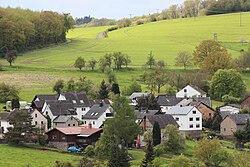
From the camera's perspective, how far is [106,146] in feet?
169

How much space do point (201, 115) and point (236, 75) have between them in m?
21.1

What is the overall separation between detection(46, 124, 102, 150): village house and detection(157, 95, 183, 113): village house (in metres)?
19.8

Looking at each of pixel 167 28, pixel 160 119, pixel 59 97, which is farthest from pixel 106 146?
pixel 167 28

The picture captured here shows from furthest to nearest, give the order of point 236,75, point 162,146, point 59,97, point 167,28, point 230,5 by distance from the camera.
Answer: point 230,5 < point 167,28 < point 236,75 < point 59,97 < point 162,146

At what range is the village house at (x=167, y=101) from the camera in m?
78.1

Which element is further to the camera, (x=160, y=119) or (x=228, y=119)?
(x=228, y=119)

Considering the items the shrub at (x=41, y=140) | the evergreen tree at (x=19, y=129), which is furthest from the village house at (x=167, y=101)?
the evergreen tree at (x=19, y=129)

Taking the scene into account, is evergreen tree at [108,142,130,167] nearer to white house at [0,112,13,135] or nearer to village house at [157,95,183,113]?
white house at [0,112,13,135]

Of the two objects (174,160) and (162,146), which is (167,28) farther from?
(174,160)

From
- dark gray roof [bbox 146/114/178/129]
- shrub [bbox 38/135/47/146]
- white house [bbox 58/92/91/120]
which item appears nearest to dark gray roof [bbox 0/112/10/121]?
shrub [bbox 38/135/47/146]

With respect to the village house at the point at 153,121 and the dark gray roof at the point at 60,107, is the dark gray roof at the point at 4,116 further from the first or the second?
the village house at the point at 153,121

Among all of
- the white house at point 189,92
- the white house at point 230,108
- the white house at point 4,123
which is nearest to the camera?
the white house at point 4,123

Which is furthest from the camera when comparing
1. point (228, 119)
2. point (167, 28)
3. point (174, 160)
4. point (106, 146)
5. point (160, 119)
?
point (167, 28)

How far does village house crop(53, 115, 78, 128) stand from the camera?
221 ft
